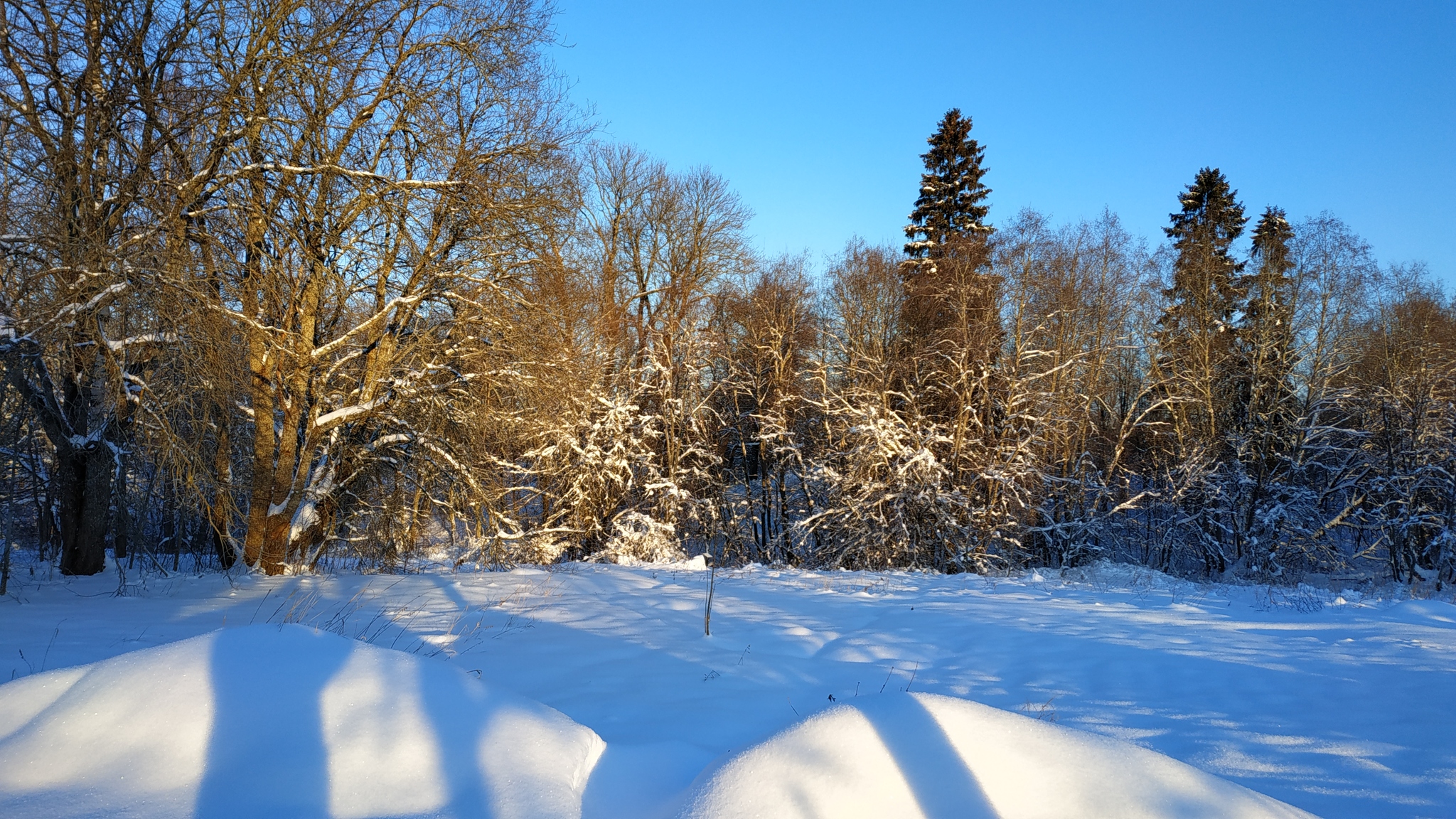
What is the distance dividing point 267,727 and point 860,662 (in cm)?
435

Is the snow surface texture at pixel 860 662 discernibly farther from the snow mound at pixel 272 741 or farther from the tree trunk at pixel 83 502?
the tree trunk at pixel 83 502

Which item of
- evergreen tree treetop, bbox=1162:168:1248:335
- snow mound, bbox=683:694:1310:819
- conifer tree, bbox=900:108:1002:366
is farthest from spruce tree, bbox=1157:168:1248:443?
snow mound, bbox=683:694:1310:819

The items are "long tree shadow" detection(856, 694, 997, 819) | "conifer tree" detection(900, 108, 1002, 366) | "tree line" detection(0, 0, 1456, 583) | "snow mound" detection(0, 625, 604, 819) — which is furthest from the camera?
"conifer tree" detection(900, 108, 1002, 366)

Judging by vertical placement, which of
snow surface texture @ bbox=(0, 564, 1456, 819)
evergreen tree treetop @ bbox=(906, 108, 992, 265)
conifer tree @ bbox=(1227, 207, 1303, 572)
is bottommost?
snow surface texture @ bbox=(0, 564, 1456, 819)

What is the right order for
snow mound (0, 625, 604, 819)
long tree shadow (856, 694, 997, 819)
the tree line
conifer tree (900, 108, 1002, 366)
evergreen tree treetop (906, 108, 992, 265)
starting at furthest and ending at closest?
evergreen tree treetop (906, 108, 992, 265)
conifer tree (900, 108, 1002, 366)
the tree line
long tree shadow (856, 694, 997, 819)
snow mound (0, 625, 604, 819)

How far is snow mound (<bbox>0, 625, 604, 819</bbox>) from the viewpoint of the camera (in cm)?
216

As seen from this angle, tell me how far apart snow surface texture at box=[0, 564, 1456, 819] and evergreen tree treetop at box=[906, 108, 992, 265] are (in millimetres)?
16029

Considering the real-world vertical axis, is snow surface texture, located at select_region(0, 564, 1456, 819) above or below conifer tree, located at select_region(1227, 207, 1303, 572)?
below

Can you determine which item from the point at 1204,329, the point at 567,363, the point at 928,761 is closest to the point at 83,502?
the point at 567,363

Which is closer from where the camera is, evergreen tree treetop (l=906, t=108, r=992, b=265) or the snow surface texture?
the snow surface texture

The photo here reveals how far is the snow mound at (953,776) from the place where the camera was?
2240 mm

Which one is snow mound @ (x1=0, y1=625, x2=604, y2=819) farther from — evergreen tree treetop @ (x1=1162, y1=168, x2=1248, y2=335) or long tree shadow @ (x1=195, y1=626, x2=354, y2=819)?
evergreen tree treetop @ (x1=1162, y1=168, x2=1248, y2=335)

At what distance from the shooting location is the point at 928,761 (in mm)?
2428

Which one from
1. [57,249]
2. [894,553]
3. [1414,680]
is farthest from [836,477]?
[57,249]
